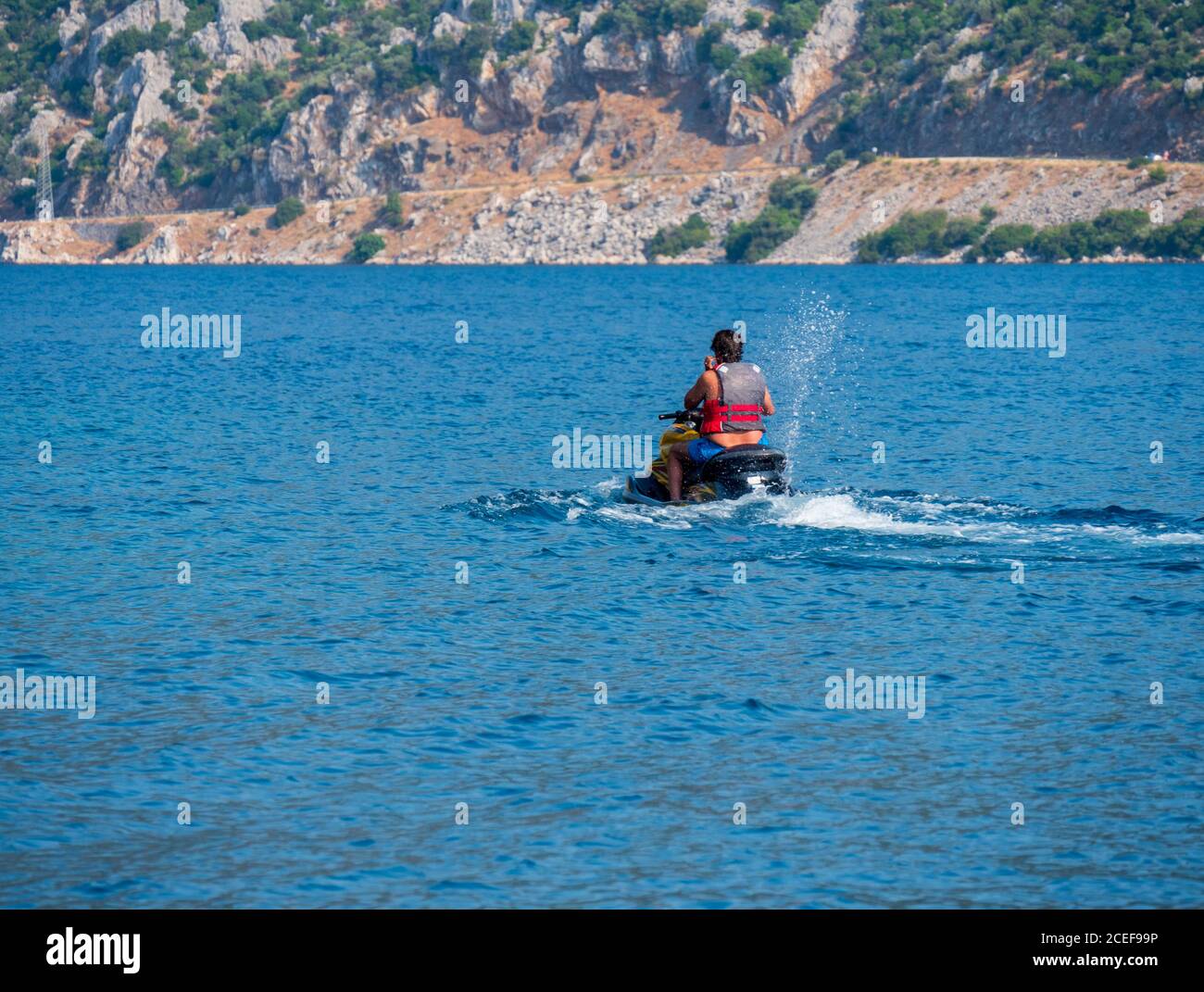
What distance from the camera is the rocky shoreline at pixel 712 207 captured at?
157 m

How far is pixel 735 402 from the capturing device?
24.2 metres

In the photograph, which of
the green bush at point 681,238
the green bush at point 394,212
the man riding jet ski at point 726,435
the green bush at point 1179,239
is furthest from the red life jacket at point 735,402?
the green bush at point 394,212

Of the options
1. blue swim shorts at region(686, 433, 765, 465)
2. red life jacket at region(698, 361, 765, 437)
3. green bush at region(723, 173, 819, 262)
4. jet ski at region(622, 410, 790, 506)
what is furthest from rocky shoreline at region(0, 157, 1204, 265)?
red life jacket at region(698, 361, 765, 437)

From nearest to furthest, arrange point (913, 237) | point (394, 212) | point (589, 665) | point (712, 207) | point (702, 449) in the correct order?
point (589, 665), point (702, 449), point (913, 237), point (712, 207), point (394, 212)

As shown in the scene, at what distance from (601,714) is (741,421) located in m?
9.43

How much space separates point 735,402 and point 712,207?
531 ft

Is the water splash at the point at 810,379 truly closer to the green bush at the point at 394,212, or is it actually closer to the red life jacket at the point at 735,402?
the red life jacket at the point at 735,402

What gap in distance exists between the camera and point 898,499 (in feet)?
88.3

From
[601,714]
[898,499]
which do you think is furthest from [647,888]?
[898,499]

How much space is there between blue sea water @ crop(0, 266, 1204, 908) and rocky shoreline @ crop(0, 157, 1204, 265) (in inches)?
4806

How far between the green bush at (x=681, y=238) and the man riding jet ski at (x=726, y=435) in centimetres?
15679

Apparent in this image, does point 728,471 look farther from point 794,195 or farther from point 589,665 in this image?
point 794,195

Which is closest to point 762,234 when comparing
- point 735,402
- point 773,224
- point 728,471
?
point 773,224
